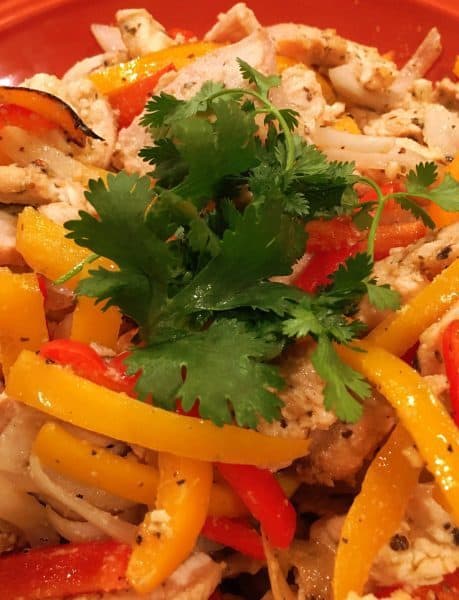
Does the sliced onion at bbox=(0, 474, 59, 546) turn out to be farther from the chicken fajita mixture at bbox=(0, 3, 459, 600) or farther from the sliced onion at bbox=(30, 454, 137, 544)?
the sliced onion at bbox=(30, 454, 137, 544)

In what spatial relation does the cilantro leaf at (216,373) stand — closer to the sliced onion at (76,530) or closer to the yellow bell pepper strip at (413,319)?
the yellow bell pepper strip at (413,319)

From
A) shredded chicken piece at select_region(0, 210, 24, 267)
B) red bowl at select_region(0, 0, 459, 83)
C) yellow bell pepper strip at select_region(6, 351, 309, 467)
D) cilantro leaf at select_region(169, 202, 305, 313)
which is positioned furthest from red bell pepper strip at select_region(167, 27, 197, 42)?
yellow bell pepper strip at select_region(6, 351, 309, 467)

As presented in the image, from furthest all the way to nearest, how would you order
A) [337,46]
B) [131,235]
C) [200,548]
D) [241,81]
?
[337,46] → [241,81] → [200,548] → [131,235]

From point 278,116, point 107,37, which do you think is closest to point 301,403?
point 278,116

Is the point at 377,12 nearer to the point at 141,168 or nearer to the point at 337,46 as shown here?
the point at 337,46

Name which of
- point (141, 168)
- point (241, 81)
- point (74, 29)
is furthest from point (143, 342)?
point (74, 29)

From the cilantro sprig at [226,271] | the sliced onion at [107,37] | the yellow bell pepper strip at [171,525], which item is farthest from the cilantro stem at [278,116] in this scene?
the sliced onion at [107,37]

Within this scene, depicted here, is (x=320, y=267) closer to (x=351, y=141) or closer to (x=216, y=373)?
(x=216, y=373)
